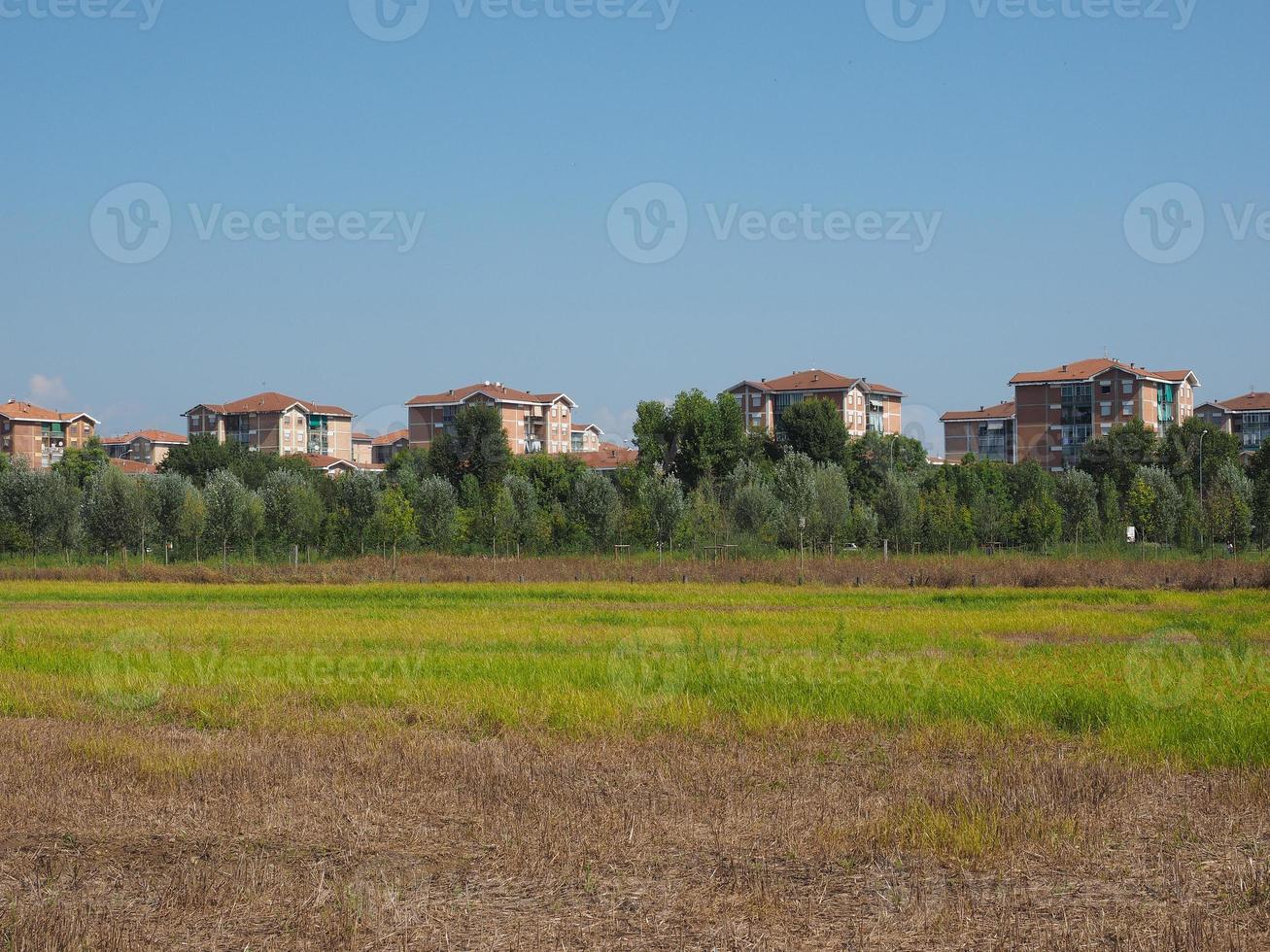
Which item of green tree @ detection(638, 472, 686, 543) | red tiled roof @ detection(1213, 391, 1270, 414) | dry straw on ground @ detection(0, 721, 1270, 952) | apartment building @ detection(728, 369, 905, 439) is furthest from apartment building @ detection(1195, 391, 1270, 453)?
dry straw on ground @ detection(0, 721, 1270, 952)

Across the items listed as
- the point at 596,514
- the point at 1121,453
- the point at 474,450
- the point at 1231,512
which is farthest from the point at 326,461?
the point at 1231,512

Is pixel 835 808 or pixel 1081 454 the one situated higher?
pixel 1081 454

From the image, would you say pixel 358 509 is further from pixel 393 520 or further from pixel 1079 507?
pixel 1079 507

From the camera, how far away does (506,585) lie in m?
44.5

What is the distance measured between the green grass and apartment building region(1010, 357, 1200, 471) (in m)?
85.0

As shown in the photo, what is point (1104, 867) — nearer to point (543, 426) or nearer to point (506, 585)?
point (506, 585)

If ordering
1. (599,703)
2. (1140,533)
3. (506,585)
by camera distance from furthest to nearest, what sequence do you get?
(1140,533)
(506,585)
(599,703)

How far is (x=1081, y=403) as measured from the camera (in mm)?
118438

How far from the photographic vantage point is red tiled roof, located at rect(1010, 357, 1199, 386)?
382 ft

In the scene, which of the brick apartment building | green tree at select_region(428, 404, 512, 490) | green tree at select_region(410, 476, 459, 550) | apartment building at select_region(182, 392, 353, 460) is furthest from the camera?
apartment building at select_region(182, 392, 353, 460)

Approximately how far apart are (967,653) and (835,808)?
464 inches

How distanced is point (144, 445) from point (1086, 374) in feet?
365

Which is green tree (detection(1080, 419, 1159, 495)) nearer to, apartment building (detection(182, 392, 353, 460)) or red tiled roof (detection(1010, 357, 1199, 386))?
red tiled roof (detection(1010, 357, 1199, 386))

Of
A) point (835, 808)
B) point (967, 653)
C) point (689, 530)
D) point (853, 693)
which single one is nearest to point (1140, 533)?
point (689, 530)
